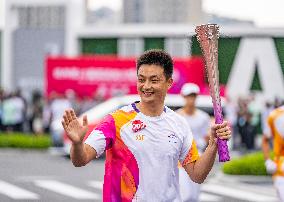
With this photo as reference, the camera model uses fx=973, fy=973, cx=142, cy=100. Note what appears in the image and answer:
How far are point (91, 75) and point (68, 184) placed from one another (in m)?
14.2

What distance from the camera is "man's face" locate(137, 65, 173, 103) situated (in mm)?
5238

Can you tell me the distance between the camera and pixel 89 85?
31.0 m

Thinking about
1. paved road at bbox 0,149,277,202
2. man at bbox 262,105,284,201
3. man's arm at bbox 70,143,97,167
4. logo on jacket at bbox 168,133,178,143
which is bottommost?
paved road at bbox 0,149,277,202

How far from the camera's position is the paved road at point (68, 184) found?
48.8 feet

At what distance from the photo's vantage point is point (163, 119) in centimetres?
539

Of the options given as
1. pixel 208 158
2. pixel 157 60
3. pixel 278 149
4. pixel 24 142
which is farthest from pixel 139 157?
pixel 24 142

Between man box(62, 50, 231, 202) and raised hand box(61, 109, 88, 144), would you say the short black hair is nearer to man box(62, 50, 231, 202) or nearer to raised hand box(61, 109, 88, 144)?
man box(62, 50, 231, 202)

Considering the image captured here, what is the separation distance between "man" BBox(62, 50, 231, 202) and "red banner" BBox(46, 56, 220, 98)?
80.9ft

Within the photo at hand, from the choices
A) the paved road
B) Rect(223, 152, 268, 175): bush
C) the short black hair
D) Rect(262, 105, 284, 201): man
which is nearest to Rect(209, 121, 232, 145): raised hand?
the short black hair

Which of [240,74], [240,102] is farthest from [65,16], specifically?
[240,102]

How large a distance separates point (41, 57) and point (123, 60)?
859cm

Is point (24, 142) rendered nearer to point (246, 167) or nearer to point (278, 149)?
point (246, 167)

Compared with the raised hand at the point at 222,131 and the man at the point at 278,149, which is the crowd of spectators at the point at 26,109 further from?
the raised hand at the point at 222,131

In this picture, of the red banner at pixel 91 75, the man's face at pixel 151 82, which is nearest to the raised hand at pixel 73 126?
the man's face at pixel 151 82
